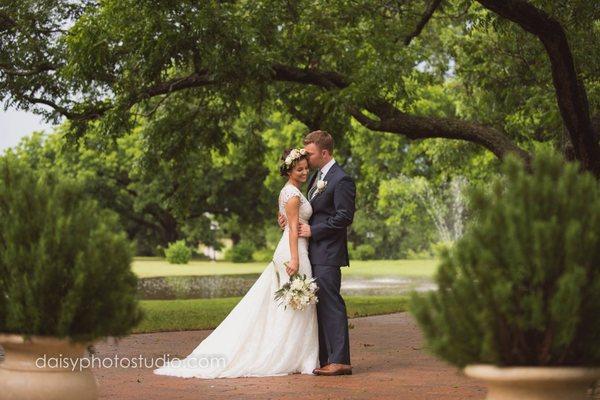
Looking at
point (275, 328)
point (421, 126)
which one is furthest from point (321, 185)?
point (421, 126)

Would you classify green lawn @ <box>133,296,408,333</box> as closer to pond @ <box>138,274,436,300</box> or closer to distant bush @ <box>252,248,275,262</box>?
pond @ <box>138,274,436,300</box>

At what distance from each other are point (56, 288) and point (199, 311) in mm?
13661

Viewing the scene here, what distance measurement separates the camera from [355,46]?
18.4 metres

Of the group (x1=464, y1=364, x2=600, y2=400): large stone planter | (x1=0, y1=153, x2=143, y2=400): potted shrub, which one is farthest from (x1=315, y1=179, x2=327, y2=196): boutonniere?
(x1=464, y1=364, x2=600, y2=400): large stone planter

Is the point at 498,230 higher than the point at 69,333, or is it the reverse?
the point at 498,230

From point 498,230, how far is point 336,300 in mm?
4914

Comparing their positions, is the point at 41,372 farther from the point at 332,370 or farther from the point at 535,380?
the point at 332,370

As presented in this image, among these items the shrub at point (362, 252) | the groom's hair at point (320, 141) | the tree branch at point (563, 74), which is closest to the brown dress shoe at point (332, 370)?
the groom's hair at point (320, 141)

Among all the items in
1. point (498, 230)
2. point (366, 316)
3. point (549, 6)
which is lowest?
point (366, 316)

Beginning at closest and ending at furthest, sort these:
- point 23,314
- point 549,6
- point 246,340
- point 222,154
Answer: point 23,314 < point 246,340 < point 549,6 < point 222,154


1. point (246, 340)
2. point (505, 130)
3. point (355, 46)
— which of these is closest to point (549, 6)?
point (355, 46)

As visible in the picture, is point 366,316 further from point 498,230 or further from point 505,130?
point 498,230

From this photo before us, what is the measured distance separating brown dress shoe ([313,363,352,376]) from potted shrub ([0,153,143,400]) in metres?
4.04

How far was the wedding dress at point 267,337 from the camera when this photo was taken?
8.92 metres
